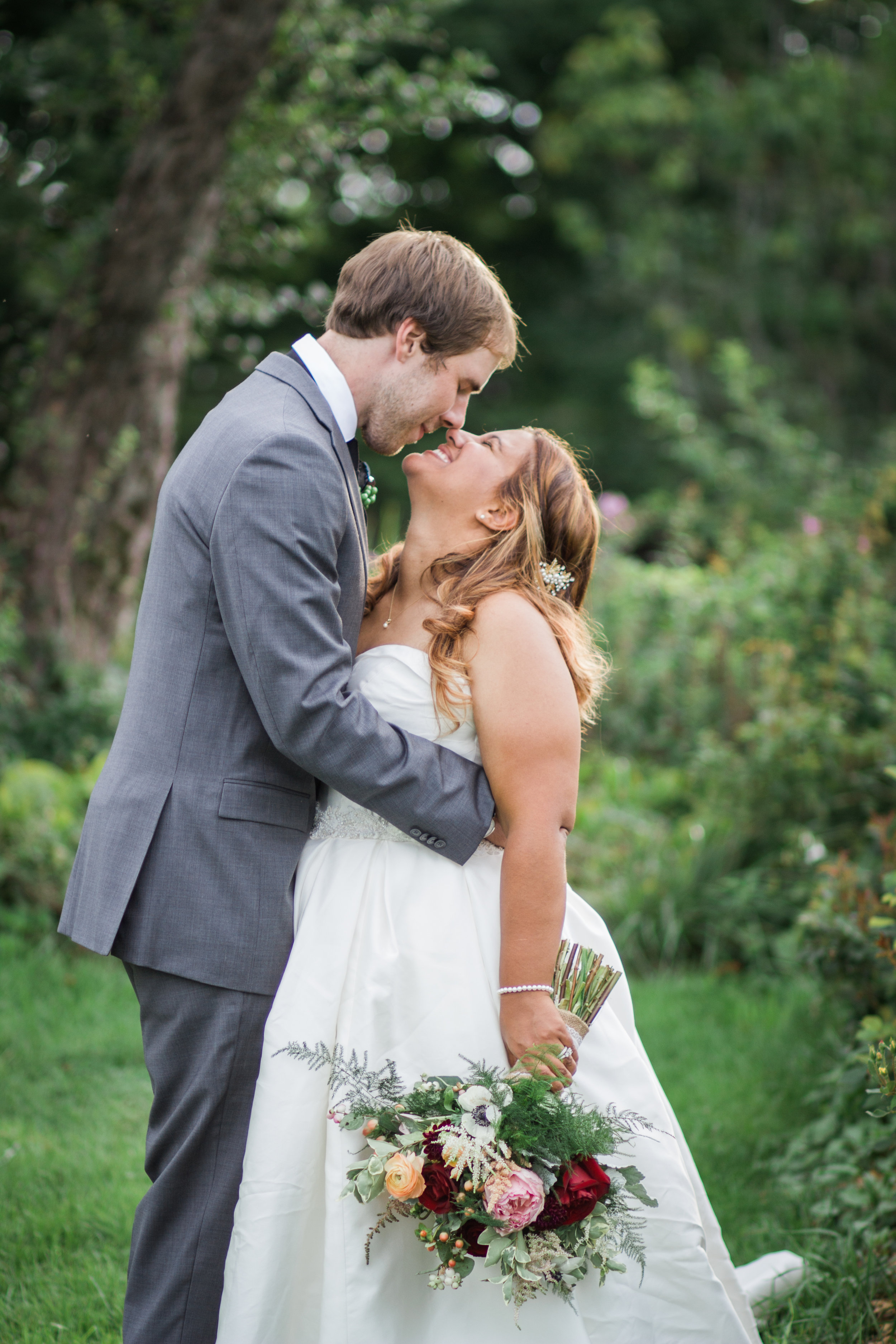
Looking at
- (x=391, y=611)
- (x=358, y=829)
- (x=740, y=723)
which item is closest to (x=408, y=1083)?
(x=358, y=829)

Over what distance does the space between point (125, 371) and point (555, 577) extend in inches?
183

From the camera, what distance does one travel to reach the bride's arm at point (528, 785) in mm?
2129

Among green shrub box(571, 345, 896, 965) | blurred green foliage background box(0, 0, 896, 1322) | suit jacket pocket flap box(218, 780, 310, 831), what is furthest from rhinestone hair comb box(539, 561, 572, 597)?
green shrub box(571, 345, 896, 965)

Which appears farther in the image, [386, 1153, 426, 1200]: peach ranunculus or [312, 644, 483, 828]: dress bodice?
[312, 644, 483, 828]: dress bodice

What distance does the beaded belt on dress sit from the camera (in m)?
2.30

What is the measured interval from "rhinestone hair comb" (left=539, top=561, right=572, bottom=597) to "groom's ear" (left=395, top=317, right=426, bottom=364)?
519 mm

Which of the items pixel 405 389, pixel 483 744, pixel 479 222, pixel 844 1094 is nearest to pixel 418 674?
pixel 483 744

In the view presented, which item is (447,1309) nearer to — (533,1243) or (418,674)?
(533,1243)

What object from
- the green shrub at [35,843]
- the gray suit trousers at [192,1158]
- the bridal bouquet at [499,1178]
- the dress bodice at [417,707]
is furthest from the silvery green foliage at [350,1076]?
the green shrub at [35,843]

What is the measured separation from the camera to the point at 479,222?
17594mm

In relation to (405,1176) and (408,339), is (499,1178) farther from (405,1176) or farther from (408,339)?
(408,339)

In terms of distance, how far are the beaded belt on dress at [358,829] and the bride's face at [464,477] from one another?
692mm

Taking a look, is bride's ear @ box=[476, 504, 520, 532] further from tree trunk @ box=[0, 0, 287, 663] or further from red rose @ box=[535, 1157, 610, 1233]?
tree trunk @ box=[0, 0, 287, 663]

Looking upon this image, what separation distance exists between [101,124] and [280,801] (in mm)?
5808
